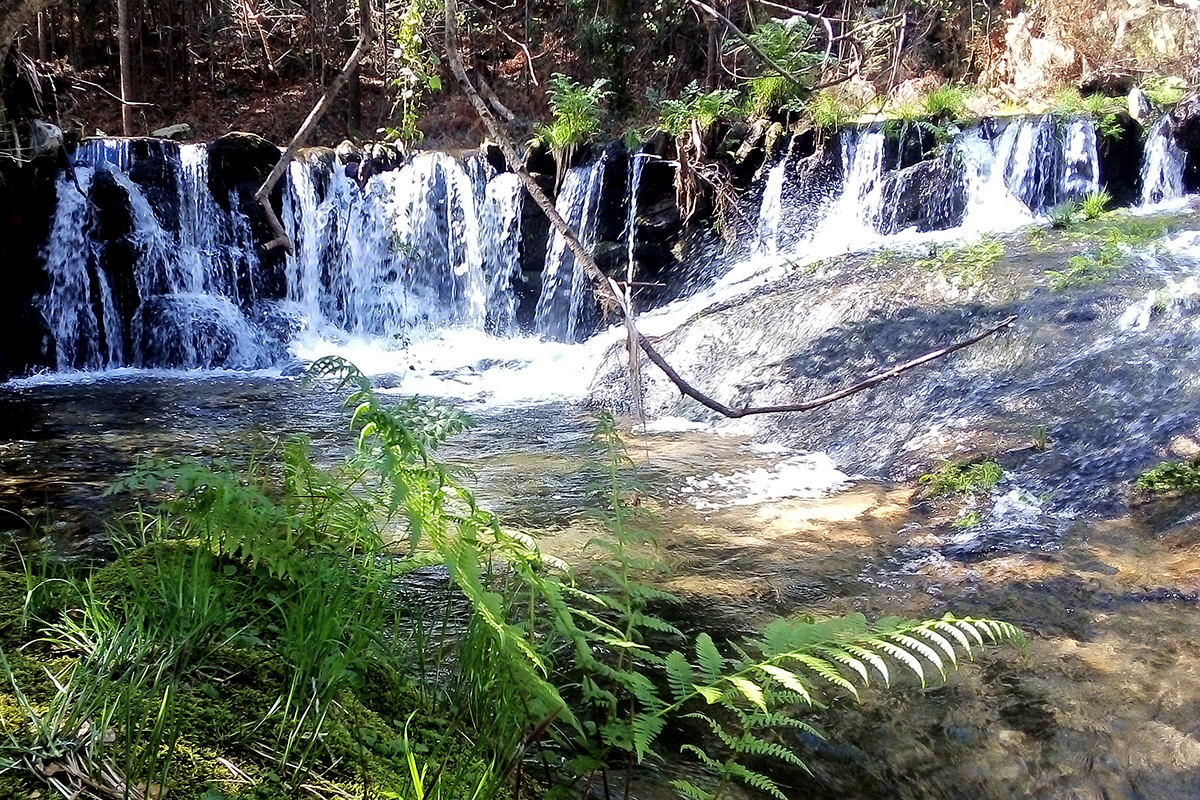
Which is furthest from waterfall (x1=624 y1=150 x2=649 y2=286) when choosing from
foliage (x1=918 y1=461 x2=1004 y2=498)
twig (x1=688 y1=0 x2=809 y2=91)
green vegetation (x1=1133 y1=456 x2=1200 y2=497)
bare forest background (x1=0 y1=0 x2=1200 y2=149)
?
twig (x1=688 y1=0 x2=809 y2=91)

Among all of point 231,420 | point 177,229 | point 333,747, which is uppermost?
point 177,229

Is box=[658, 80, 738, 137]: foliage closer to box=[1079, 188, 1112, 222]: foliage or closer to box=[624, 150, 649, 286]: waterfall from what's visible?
box=[624, 150, 649, 286]: waterfall

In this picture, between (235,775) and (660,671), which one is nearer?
(235,775)

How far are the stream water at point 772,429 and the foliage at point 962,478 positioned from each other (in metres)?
0.14

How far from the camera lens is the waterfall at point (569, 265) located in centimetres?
1286

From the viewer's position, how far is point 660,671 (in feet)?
11.1

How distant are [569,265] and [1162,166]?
803 centimetres

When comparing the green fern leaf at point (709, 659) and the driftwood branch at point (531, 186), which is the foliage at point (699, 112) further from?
the green fern leaf at point (709, 659)

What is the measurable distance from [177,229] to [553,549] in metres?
10.2

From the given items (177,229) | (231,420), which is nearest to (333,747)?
(231,420)

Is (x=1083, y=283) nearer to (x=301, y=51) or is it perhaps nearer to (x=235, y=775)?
(x=235, y=775)

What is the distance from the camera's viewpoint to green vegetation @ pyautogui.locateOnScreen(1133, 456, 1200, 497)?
16.3ft

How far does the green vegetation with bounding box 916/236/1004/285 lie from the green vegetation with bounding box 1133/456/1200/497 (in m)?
3.21

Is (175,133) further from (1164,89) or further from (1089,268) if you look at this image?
(1164,89)
